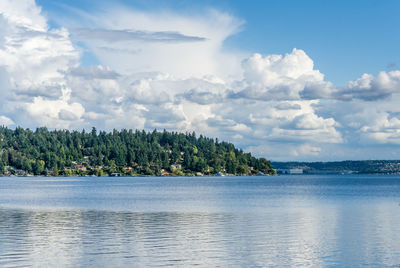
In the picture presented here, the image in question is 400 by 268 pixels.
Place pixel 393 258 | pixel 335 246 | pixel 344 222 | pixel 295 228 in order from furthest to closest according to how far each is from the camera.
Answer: pixel 344 222 → pixel 295 228 → pixel 335 246 → pixel 393 258

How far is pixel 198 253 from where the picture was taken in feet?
143

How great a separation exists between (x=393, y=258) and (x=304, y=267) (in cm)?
873

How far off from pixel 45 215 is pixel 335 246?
45672 millimetres

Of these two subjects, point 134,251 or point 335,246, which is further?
point 335,246

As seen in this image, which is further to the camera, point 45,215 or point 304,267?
point 45,215

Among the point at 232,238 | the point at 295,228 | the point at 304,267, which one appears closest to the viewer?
the point at 304,267

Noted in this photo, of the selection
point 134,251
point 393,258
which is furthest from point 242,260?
point 393,258

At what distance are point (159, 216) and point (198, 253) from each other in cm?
3276

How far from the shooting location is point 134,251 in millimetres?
44375

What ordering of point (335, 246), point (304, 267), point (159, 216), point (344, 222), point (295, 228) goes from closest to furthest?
point (304, 267) < point (335, 246) < point (295, 228) < point (344, 222) < point (159, 216)


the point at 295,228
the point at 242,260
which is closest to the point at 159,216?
the point at 295,228

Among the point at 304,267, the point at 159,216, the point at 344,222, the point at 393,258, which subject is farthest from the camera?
the point at 159,216

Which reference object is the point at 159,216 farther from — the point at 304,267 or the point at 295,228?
the point at 304,267

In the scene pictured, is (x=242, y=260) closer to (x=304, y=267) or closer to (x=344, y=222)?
(x=304, y=267)
